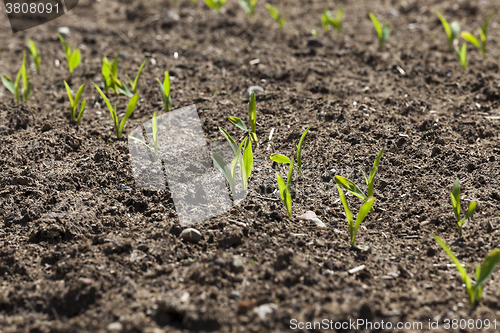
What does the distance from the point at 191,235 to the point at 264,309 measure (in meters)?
0.52

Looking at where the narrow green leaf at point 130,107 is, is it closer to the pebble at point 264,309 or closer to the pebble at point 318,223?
the pebble at point 318,223

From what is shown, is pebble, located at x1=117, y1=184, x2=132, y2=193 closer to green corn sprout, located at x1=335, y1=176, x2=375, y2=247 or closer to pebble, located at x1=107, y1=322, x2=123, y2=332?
pebble, located at x1=107, y1=322, x2=123, y2=332

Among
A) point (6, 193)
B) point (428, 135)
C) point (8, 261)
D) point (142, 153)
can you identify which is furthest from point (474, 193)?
point (6, 193)

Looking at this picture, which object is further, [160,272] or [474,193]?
[474,193]

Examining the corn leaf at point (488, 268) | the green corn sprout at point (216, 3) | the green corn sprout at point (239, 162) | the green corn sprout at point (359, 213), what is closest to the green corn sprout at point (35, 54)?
the green corn sprout at point (216, 3)

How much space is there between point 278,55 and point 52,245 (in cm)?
231

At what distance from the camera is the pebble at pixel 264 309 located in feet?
4.99

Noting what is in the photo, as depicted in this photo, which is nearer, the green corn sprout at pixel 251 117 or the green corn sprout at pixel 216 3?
the green corn sprout at pixel 251 117

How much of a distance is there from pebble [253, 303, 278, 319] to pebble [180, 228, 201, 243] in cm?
47

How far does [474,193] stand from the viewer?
2.11m

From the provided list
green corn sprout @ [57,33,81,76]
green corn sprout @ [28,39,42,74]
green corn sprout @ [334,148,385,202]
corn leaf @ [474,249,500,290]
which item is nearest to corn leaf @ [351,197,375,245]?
green corn sprout @ [334,148,385,202]

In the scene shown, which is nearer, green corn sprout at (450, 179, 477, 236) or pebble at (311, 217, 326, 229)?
green corn sprout at (450, 179, 477, 236)

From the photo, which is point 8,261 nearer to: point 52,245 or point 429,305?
point 52,245

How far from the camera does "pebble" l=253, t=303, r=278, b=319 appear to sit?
1.52 m
